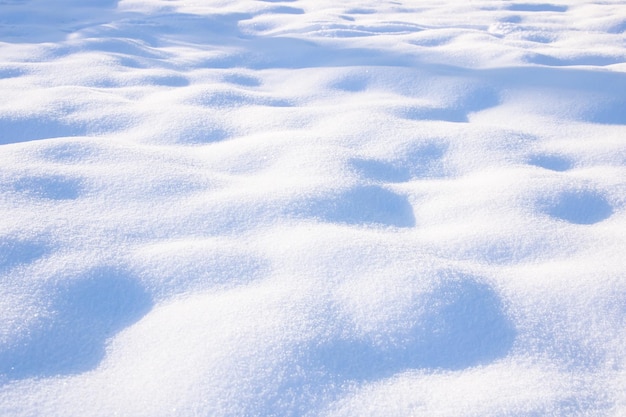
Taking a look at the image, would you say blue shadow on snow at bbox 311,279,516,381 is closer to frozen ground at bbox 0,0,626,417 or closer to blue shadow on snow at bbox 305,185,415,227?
frozen ground at bbox 0,0,626,417

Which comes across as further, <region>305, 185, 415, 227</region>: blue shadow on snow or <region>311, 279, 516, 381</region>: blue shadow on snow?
<region>305, 185, 415, 227</region>: blue shadow on snow

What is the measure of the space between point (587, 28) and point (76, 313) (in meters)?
3.52

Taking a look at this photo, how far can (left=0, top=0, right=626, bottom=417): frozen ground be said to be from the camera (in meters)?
0.95

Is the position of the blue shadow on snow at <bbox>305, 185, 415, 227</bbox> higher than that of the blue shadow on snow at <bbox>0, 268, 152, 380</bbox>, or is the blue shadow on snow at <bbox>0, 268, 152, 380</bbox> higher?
the blue shadow on snow at <bbox>305, 185, 415, 227</bbox>

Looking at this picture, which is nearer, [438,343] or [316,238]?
[438,343]

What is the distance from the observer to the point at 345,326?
1.05 m

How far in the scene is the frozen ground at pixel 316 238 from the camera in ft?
3.11

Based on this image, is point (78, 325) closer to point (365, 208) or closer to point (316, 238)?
point (316, 238)

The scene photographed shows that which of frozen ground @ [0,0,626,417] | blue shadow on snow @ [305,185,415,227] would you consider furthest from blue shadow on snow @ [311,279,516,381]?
blue shadow on snow @ [305,185,415,227]

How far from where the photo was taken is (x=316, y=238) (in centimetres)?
129

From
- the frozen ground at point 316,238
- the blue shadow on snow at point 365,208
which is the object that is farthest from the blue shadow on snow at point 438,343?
the blue shadow on snow at point 365,208

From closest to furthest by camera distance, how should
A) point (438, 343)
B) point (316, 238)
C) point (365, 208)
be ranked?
point (438, 343) → point (316, 238) → point (365, 208)

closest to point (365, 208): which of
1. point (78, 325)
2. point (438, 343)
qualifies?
point (438, 343)

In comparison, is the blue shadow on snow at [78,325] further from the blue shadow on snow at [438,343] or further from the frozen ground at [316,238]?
the blue shadow on snow at [438,343]
